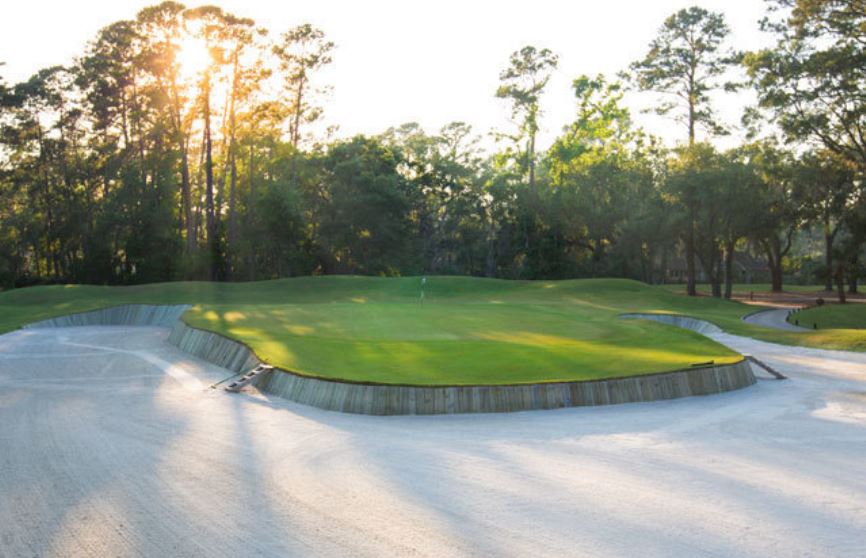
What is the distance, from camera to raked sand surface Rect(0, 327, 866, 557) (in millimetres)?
7391

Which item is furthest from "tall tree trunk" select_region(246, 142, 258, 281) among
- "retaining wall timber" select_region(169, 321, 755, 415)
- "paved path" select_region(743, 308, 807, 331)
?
"retaining wall timber" select_region(169, 321, 755, 415)

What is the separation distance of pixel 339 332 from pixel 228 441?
1086 cm

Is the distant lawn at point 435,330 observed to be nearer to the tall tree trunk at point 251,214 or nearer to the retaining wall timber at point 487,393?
the retaining wall timber at point 487,393

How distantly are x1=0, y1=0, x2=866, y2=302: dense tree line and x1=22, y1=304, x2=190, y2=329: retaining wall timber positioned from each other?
15395mm

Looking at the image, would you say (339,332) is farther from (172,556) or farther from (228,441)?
(172,556)

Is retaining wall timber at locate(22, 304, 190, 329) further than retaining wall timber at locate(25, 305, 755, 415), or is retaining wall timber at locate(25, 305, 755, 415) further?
retaining wall timber at locate(22, 304, 190, 329)

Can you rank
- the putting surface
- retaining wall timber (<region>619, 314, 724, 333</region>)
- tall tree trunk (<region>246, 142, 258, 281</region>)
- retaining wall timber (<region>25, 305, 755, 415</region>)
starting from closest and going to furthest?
retaining wall timber (<region>25, 305, 755, 415</region>)
the putting surface
retaining wall timber (<region>619, 314, 724, 333</region>)
tall tree trunk (<region>246, 142, 258, 281</region>)

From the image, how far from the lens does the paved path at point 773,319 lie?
3512 centimetres

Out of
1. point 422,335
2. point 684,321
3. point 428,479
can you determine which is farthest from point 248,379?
point 684,321

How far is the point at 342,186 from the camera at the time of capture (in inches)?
2388

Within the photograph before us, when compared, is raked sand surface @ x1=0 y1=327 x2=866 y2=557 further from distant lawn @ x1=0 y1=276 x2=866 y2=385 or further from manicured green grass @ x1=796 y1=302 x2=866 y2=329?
manicured green grass @ x1=796 y1=302 x2=866 y2=329

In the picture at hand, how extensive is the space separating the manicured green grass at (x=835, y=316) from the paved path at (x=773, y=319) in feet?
2.70

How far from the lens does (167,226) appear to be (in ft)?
175

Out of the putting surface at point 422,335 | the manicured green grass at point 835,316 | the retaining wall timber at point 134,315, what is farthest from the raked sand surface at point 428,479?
the manicured green grass at point 835,316
